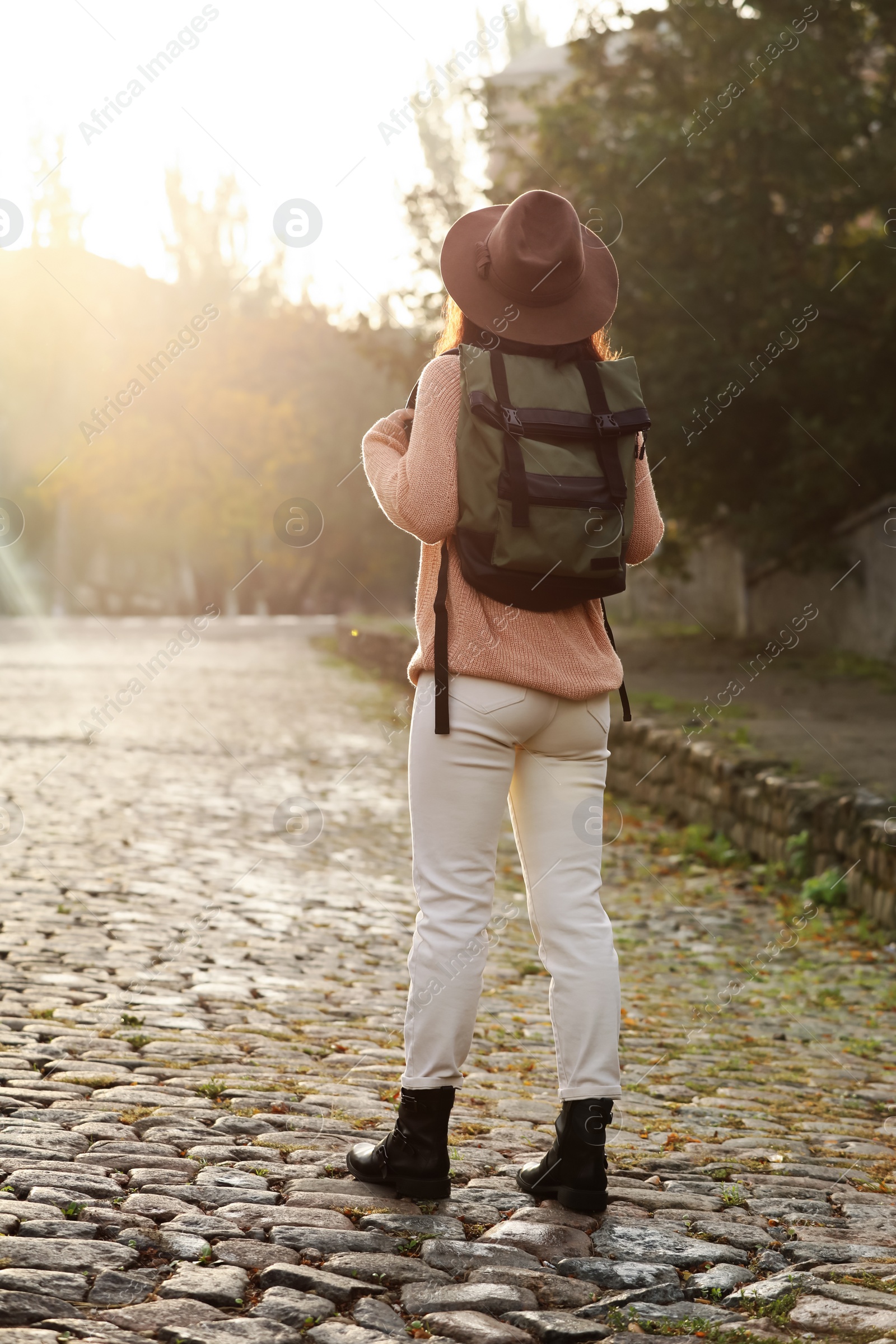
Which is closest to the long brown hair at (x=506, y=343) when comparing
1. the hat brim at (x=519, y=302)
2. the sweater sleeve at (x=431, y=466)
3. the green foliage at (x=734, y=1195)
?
the hat brim at (x=519, y=302)

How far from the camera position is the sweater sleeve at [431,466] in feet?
10.4

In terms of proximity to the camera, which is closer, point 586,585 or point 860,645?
point 586,585

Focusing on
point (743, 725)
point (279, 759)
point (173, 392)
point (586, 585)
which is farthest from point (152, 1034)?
point (173, 392)

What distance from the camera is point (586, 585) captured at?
3.27 metres

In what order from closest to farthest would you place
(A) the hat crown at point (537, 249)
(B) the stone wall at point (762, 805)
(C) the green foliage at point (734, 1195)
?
(A) the hat crown at point (537, 249) → (C) the green foliage at point (734, 1195) → (B) the stone wall at point (762, 805)

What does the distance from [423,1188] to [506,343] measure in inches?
74.8

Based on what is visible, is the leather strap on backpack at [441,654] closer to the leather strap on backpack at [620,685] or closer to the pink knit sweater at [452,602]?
the pink knit sweater at [452,602]

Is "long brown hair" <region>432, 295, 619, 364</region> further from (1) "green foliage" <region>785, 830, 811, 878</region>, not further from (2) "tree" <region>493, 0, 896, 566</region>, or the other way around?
(2) "tree" <region>493, 0, 896, 566</region>

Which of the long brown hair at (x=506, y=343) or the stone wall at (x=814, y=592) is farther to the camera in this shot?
the stone wall at (x=814, y=592)

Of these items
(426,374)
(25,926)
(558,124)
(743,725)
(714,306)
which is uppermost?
(558,124)

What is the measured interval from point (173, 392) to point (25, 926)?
4323cm

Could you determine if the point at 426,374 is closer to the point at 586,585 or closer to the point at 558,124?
the point at 586,585

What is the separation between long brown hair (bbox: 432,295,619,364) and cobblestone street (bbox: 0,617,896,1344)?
191 centimetres

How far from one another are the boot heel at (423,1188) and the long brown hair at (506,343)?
72.9 inches
